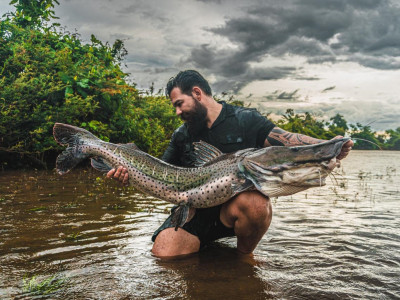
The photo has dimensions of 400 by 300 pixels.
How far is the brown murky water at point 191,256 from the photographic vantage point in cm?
232

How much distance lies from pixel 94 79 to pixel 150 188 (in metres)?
7.76

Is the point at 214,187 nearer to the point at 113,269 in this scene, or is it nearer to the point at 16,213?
the point at 113,269

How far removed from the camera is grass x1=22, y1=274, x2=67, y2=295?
7.33 ft

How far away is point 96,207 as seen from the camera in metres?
5.10

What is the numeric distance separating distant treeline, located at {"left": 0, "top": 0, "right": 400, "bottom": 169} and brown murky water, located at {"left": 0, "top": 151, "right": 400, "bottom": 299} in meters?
4.28

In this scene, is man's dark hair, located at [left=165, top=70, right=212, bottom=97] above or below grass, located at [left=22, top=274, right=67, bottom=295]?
above

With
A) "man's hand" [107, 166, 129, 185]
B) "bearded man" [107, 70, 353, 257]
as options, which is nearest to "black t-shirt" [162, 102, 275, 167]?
"bearded man" [107, 70, 353, 257]

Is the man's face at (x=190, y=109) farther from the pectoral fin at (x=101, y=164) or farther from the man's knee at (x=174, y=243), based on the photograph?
the man's knee at (x=174, y=243)

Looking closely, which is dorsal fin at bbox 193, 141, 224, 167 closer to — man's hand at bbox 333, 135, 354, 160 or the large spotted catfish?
the large spotted catfish

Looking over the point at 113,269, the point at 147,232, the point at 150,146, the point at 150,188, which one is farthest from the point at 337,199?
the point at 150,146

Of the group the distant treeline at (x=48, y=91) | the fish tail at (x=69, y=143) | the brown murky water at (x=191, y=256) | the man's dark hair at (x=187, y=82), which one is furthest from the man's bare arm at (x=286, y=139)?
the distant treeline at (x=48, y=91)

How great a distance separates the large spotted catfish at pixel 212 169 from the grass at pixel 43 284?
43.5 inches

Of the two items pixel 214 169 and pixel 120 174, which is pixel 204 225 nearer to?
pixel 214 169

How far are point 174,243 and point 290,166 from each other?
1.33m
